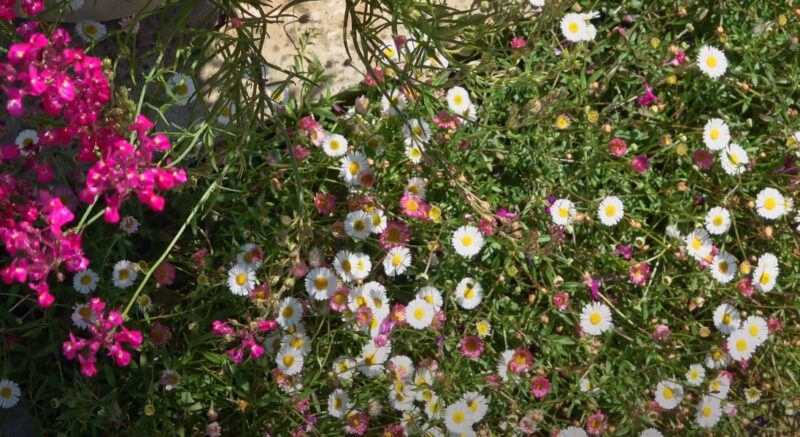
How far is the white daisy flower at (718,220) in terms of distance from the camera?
254 cm

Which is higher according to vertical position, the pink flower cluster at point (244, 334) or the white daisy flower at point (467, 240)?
the white daisy flower at point (467, 240)

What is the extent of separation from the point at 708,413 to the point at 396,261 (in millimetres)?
916

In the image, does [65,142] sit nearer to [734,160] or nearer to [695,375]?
[695,375]

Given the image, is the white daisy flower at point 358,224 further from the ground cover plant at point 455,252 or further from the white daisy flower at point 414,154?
the white daisy flower at point 414,154

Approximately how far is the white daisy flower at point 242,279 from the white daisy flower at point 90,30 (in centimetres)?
73

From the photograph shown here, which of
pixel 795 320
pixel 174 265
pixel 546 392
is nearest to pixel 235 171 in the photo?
pixel 174 265

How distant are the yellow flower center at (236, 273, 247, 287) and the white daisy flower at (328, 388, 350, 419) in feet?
1.20

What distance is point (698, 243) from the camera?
2.53 metres

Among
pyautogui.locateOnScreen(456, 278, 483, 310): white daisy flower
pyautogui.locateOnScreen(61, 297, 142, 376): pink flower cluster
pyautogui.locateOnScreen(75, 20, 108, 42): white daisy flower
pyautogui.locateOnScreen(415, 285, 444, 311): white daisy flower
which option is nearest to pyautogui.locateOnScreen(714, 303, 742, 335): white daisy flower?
pyautogui.locateOnScreen(456, 278, 483, 310): white daisy flower

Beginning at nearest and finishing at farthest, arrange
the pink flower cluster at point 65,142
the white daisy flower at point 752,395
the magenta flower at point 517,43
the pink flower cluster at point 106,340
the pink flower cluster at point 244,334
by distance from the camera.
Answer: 1. the pink flower cluster at point 65,142
2. the pink flower cluster at point 106,340
3. the pink flower cluster at point 244,334
4. the white daisy flower at point 752,395
5. the magenta flower at point 517,43

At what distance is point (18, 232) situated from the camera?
1685 mm

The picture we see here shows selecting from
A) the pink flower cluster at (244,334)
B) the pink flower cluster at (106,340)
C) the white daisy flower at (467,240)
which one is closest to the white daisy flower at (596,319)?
the white daisy flower at (467,240)

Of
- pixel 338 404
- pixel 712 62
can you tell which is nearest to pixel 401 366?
pixel 338 404

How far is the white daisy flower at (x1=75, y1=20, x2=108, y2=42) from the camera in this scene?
8.04ft
